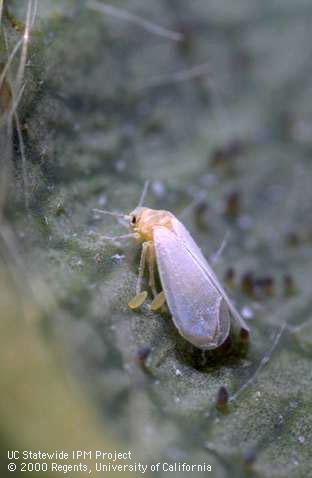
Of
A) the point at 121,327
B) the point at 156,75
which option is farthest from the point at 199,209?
the point at 121,327

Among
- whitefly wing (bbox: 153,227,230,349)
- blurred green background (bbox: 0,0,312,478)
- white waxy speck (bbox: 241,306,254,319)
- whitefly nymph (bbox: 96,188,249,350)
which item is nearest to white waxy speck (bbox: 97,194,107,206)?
blurred green background (bbox: 0,0,312,478)

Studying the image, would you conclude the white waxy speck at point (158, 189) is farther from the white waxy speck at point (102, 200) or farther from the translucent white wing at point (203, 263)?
the translucent white wing at point (203, 263)

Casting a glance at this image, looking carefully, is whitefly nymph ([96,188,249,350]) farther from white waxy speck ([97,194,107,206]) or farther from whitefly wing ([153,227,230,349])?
white waxy speck ([97,194,107,206])

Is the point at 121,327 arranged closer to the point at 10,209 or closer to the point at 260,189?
the point at 10,209

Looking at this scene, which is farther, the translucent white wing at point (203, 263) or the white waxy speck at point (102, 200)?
the white waxy speck at point (102, 200)

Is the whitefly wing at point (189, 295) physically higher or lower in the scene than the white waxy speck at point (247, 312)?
higher

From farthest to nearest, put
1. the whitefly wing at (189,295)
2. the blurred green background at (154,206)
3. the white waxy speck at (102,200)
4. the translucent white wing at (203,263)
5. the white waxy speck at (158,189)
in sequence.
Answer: the white waxy speck at (158,189) → the white waxy speck at (102,200) → the translucent white wing at (203,263) → the whitefly wing at (189,295) → the blurred green background at (154,206)

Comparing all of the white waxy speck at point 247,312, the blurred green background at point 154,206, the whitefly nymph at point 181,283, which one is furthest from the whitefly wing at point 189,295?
the white waxy speck at point 247,312
